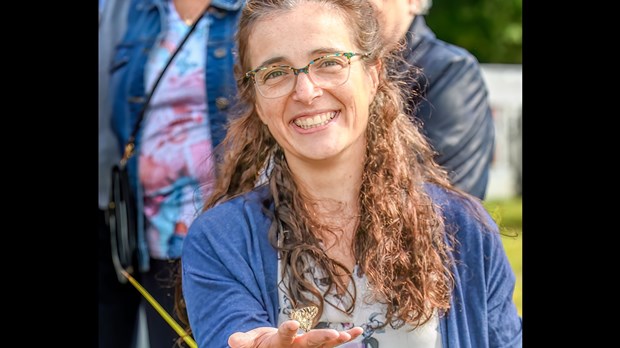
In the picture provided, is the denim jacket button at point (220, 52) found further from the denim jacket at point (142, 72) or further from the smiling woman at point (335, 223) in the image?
the smiling woman at point (335, 223)

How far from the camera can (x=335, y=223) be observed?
181cm

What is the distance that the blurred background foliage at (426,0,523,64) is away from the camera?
2506 millimetres

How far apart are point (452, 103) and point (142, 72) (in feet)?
2.63

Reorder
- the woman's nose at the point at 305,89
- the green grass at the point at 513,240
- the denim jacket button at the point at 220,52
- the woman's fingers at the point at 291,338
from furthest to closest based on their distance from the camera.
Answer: the denim jacket button at the point at 220,52
the green grass at the point at 513,240
the woman's nose at the point at 305,89
the woman's fingers at the point at 291,338

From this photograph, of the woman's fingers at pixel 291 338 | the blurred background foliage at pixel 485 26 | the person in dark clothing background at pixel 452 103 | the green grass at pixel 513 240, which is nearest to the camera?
the woman's fingers at pixel 291 338

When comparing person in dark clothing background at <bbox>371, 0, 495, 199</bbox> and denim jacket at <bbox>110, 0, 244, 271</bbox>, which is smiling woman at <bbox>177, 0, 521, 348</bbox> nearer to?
person in dark clothing background at <bbox>371, 0, 495, 199</bbox>

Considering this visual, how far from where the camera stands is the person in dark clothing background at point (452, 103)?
81.0 inches

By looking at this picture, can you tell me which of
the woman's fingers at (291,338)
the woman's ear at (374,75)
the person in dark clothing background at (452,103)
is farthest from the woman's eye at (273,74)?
the woman's fingers at (291,338)

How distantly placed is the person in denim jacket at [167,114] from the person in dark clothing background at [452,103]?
46cm

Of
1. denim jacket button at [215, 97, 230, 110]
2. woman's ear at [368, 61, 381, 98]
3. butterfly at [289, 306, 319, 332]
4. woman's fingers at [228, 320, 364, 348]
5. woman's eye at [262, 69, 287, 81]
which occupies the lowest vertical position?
butterfly at [289, 306, 319, 332]

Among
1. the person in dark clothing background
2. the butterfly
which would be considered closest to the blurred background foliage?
the person in dark clothing background

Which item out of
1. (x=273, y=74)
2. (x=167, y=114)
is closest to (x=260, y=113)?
(x=273, y=74)

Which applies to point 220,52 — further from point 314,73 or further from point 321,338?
point 321,338
